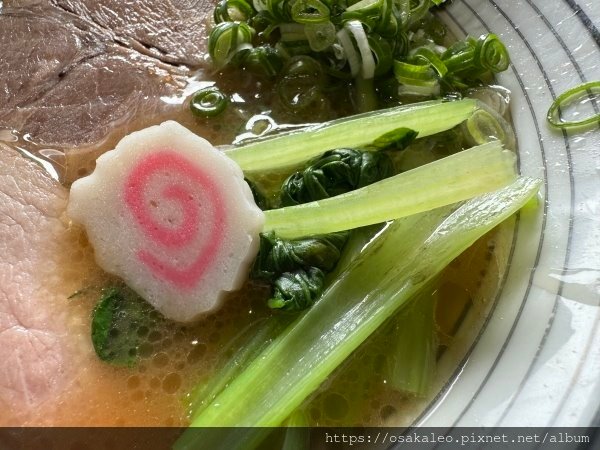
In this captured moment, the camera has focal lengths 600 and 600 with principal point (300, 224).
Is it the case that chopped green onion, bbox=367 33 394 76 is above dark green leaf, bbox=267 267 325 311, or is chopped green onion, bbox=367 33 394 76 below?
above

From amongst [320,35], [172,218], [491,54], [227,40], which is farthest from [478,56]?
[172,218]

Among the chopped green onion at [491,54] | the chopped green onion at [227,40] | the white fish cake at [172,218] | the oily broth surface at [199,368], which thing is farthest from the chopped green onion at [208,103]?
the chopped green onion at [491,54]

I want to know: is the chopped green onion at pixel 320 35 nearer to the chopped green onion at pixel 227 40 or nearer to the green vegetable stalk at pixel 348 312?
the chopped green onion at pixel 227 40

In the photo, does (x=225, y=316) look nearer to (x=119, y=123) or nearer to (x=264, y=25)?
(x=119, y=123)

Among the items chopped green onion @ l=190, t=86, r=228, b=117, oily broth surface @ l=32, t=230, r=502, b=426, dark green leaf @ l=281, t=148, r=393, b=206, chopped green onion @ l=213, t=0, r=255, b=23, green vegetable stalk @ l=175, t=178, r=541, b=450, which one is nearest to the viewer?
green vegetable stalk @ l=175, t=178, r=541, b=450

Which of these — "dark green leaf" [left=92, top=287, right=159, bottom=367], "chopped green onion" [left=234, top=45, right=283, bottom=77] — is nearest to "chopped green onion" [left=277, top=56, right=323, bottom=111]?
"chopped green onion" [left=234, top=45, right=283, bottom=77]

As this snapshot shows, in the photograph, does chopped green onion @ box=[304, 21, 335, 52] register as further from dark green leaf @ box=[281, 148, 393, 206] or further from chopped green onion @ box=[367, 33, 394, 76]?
dark green leaf @ box=[281, 148, 393, 206]
